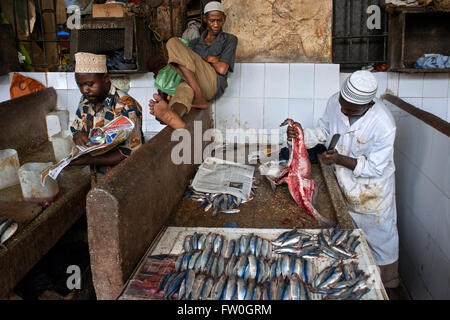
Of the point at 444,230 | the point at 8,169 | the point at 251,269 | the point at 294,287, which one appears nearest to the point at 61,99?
the point at 8,169

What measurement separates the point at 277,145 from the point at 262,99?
2.08 feet

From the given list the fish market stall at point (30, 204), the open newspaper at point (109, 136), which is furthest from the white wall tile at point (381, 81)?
the fish market stall at point (30, 204)

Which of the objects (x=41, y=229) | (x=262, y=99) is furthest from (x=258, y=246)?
(x=262, y=99)

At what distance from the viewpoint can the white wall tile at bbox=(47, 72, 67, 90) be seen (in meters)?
5.61

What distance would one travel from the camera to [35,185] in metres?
3.25

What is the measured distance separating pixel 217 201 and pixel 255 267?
118 centimetres

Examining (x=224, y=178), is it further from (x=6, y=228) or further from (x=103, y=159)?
(x=6, y=228)

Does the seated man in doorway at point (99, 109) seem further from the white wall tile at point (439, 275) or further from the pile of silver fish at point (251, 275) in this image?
the white wall tile at point (439, 275)

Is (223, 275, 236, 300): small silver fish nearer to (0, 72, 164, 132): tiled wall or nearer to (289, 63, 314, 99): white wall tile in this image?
(289, 63, 314, 99): white wall tile

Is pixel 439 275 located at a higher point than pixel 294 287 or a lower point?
lower

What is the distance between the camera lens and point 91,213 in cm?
199

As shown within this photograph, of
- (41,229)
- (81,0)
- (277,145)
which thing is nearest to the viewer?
(41,229)

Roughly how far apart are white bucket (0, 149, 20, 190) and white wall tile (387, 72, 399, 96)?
15.0ft
